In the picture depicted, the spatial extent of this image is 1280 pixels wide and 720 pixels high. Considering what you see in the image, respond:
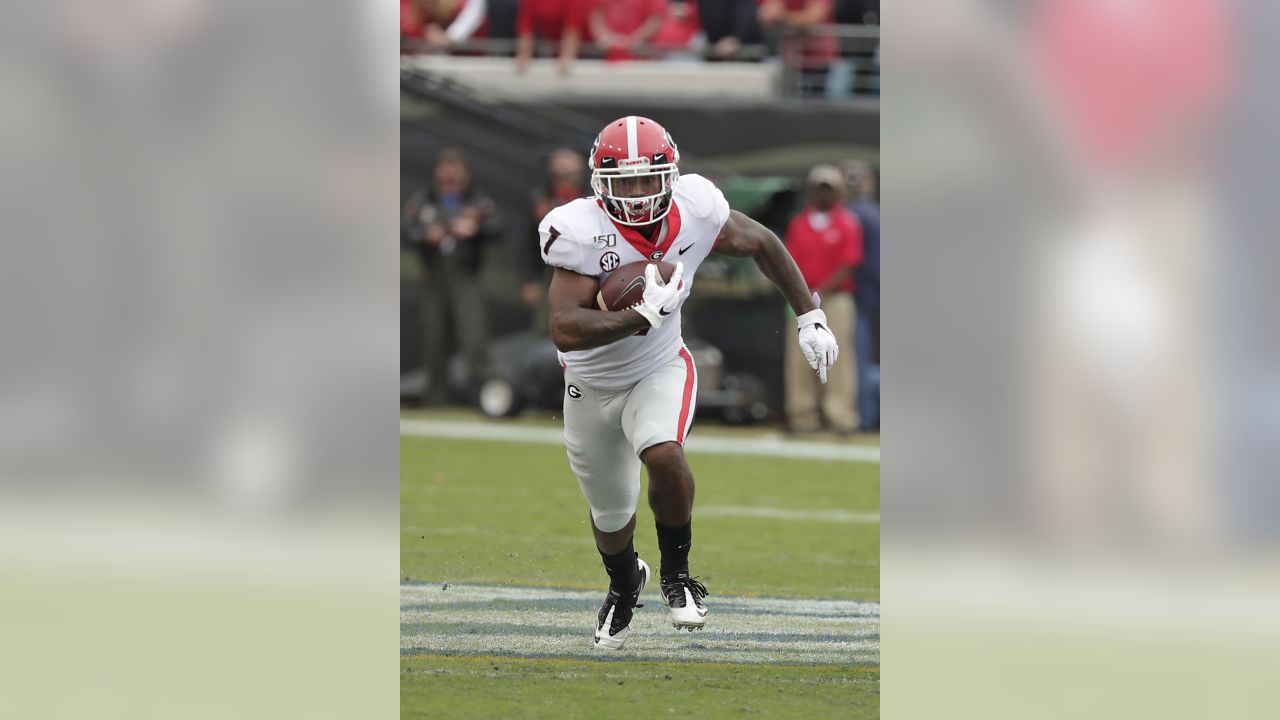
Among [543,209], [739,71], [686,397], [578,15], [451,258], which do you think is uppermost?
[578,15]

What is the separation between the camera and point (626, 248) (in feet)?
16.9

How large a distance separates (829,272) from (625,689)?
20.8ft

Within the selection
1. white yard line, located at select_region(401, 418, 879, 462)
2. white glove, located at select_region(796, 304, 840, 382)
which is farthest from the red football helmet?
white yard line, located at select_region(401, 418, 879, 462)

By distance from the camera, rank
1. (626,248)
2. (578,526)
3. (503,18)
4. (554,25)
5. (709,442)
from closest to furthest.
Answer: (626,248), (578,526), (709,442), (554,25), (503,18)

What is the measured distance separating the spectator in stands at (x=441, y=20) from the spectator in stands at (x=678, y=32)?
1.43 metres

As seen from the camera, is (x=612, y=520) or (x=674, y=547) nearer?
(x=674, y=547)

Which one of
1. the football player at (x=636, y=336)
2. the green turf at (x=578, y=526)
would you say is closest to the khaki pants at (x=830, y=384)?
the green turf at (x=578, y=526)

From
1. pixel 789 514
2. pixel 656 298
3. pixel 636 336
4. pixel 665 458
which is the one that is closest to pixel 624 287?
pixel 656 298

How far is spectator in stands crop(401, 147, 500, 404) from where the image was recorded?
38.3 feet

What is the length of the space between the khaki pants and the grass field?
2.97 feet

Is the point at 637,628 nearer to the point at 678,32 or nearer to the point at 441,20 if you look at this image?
the point at 678,32
